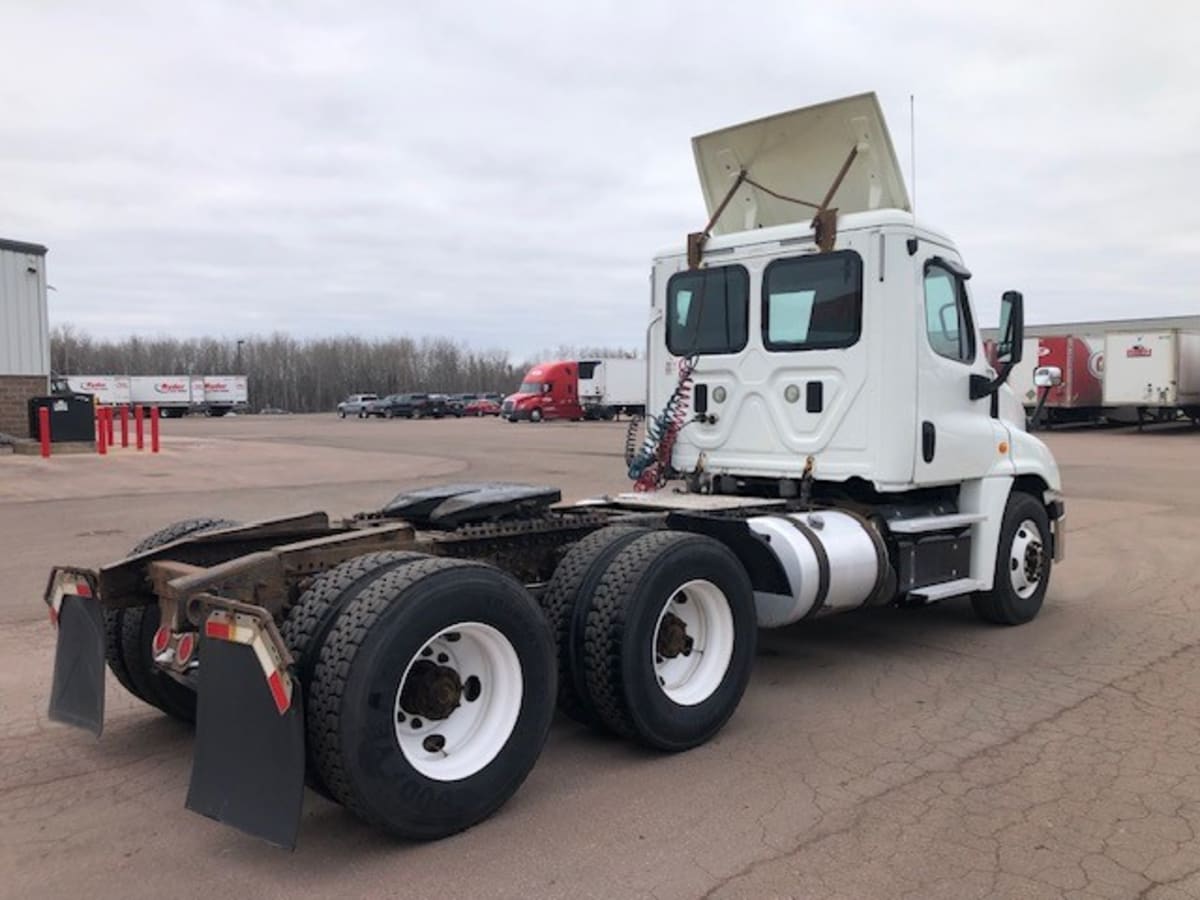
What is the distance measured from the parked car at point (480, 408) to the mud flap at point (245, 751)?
221 ft

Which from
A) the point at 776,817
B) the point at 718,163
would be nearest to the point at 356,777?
the point at 776,817

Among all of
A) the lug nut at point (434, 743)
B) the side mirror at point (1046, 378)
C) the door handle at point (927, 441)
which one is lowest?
the lug nut at point (434, 743)

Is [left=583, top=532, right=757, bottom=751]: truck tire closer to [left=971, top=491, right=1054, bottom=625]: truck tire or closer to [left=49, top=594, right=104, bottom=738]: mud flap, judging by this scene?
[left=49, top=594, right=104, bottom=738]: mud flap

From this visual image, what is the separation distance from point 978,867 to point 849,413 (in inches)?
130

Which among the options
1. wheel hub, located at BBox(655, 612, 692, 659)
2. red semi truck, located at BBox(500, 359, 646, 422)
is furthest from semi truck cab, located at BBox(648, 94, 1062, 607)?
red semi truck, located at BBox(500, 359, 646, 422)

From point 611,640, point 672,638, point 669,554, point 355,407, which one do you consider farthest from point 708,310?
point 355,407

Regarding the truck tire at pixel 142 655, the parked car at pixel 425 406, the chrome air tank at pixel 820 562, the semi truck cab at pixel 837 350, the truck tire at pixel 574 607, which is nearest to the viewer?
the truck tire at pixel 574 607

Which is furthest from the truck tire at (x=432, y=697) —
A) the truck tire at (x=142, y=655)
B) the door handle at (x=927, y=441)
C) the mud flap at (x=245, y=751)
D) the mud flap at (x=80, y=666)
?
the door handle at (x=927, y=441)

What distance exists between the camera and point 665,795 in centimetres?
414

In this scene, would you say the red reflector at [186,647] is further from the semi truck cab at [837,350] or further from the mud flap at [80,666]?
the semi truck cab at [837,350]

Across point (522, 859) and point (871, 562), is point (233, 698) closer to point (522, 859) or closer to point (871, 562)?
point (522, 859)

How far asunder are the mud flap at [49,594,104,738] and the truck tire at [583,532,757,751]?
2084 millimetres

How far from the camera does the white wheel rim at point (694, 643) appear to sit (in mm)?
4746

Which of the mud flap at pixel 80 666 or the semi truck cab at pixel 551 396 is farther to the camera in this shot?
the semi truck cab at pixel 551 396
